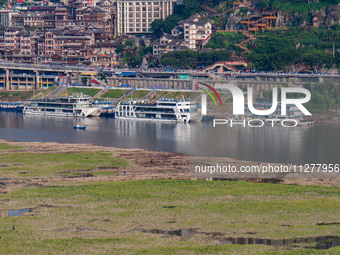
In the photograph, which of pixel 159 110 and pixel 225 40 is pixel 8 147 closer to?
pixel 159 110

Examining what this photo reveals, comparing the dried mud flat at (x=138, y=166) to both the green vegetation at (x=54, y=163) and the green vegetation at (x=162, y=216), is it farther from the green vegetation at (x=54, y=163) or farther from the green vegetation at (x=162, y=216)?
the green vegetation at (x=162, y=216)

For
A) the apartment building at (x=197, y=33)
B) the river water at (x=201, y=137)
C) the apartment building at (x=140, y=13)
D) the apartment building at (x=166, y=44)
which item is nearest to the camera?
the river water at (x=201, y=137)

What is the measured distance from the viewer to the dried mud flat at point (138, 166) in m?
49.8

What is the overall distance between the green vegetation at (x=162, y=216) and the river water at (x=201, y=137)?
9.44m

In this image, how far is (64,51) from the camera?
139m

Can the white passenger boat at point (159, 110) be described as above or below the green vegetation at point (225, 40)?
below

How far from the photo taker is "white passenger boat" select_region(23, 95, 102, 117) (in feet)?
326

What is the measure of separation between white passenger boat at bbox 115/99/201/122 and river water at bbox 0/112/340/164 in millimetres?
1873

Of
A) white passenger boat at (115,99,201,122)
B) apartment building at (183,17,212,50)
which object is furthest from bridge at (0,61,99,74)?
white passenger boat at (115,99,201,122)

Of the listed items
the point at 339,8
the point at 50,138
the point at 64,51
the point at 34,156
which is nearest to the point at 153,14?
the point at 64,51

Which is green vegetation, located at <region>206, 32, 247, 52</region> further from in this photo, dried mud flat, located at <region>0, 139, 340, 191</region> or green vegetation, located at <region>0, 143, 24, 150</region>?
green vegetation, located at <region>0, 143, 24, 150</region>

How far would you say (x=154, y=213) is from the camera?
41344 mm

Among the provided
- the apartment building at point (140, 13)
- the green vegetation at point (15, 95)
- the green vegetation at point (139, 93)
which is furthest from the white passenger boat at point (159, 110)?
the apartment building at point (140, 13)

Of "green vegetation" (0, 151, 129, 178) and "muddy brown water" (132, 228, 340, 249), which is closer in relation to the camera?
"muddy brown water" (132, 228, 340, 249)
